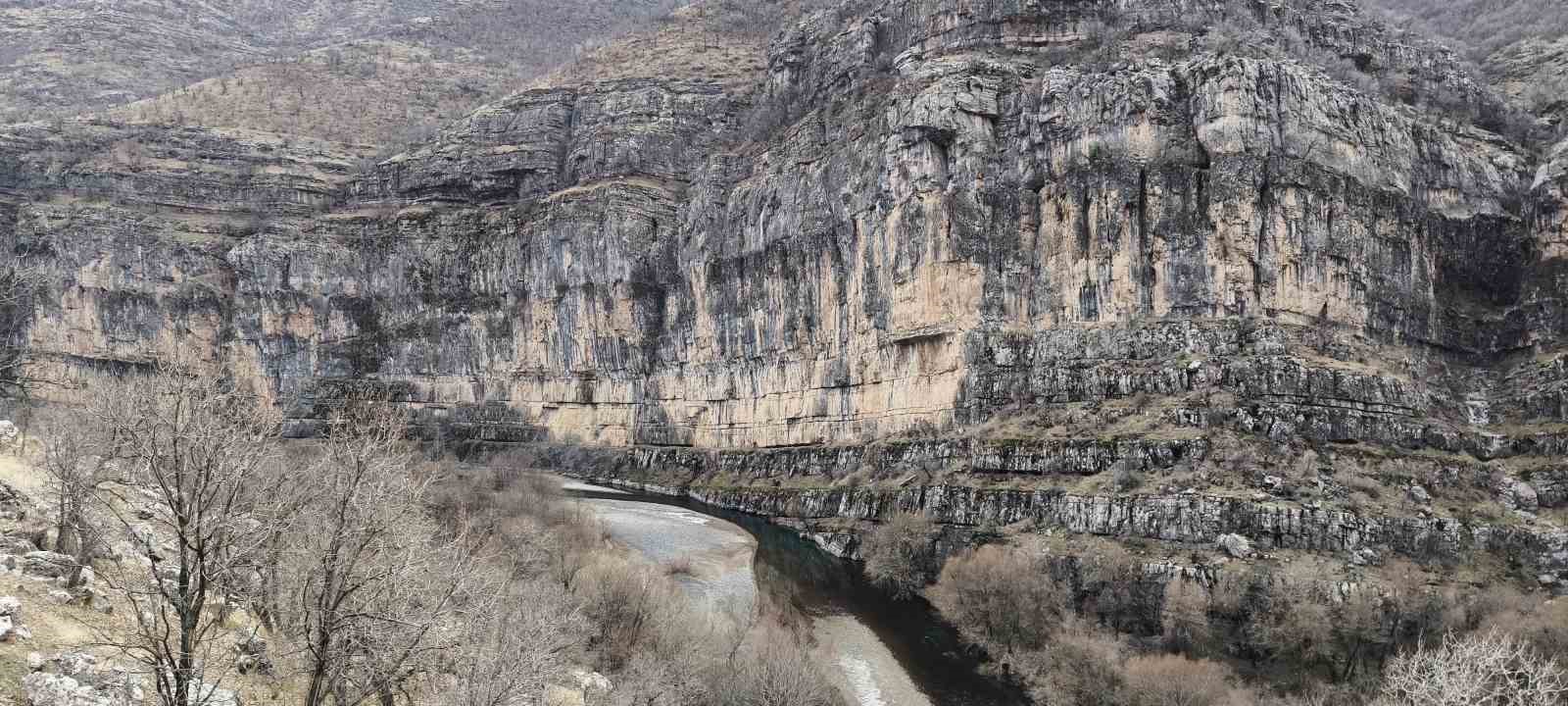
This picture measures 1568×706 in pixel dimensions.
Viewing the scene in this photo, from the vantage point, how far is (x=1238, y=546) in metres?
45.4

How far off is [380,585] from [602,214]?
90764mm

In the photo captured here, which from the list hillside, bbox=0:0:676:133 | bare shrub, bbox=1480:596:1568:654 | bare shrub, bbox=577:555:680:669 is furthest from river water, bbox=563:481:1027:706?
hillside, bbox=0:0:676:133

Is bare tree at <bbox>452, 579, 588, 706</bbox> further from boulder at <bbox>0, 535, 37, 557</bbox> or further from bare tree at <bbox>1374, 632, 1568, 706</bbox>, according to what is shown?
bare tree at <bbox>1374, 632, 1568, 706</bbox>

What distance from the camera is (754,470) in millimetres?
84250

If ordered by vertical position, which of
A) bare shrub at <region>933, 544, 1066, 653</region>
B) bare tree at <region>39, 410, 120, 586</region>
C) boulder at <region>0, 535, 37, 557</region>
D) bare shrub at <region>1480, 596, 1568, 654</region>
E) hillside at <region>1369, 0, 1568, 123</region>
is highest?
hillside at <region>1369, 0, 1568, 123</region>

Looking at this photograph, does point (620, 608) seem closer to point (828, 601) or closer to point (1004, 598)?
point (828, 601)

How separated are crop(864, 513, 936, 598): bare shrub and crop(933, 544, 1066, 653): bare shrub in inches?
123

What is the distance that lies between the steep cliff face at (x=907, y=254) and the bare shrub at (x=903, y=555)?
5136mm

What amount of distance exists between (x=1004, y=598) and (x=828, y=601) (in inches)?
363

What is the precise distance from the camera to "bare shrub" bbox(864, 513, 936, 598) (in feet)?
178

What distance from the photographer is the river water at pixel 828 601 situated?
3847cm

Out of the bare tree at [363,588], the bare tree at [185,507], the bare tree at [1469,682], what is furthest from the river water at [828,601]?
the bare tree at [185,507]

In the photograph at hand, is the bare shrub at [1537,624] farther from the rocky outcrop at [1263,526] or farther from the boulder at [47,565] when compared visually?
the boulder at [47,565]

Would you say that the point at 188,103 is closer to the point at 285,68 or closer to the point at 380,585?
the point at 285,68
